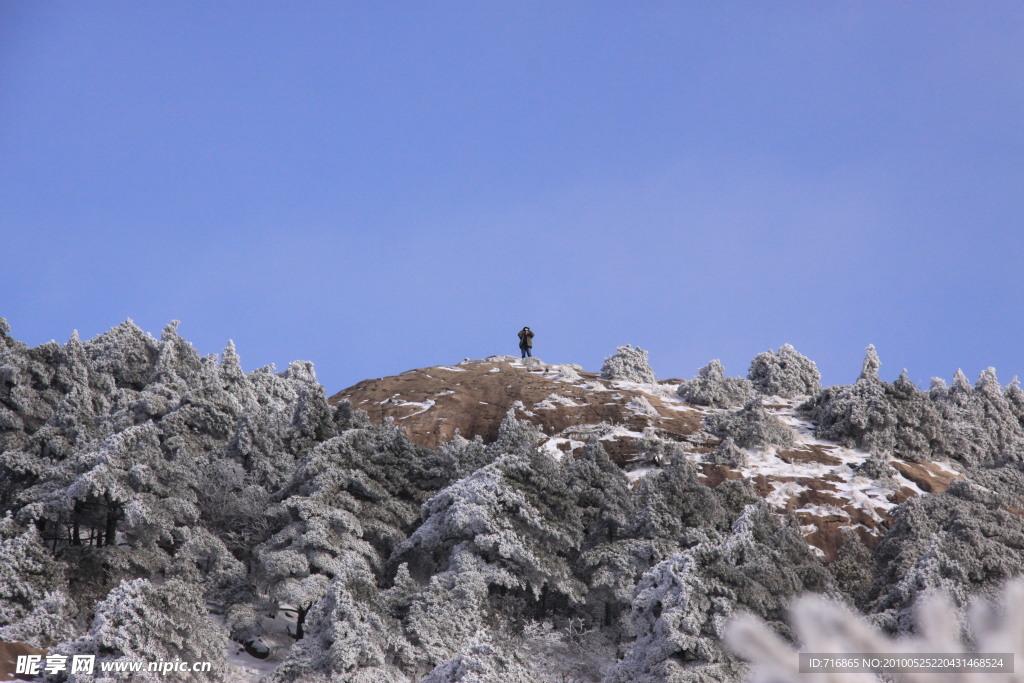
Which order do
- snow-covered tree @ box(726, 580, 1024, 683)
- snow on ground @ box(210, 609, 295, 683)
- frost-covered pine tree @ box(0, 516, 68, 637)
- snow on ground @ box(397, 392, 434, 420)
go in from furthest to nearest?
snow on ground @ box(397, 392, 434, 420), snow on ground @ box(210, 609, 295, 683), frost-covered pine tree @ box(0, 516, 68, 637), snow-covered tree @ box(726, 580, 1024, 683)

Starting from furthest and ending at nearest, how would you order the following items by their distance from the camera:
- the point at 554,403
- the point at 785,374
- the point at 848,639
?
the point at 785,374, the point at 554,403, the point at 848,639

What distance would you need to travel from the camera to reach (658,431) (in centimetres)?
5641

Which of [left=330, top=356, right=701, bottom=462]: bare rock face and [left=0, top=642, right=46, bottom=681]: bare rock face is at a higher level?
[left=330, top=356, right=701, bottom=462]: bare rock face

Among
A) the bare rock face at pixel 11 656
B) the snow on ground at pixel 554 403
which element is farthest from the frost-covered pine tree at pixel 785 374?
the bare rock face at pixel 11 656

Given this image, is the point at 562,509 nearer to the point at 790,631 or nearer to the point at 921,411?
the point at 790,631

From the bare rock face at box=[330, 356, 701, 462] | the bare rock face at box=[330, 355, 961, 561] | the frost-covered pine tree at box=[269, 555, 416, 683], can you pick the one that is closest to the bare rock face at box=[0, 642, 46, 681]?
the frost-covered pine tree at box=[269, 555, 416, 683]

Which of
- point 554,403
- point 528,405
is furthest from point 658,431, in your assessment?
point 528,405

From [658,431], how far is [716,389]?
37.6 feet

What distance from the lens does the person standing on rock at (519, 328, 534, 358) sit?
78188 millimetres

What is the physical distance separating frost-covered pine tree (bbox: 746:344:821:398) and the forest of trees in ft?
68.8

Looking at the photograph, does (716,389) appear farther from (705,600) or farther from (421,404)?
(705,600)

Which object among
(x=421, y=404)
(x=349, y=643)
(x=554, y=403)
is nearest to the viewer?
(x=349, y=643)

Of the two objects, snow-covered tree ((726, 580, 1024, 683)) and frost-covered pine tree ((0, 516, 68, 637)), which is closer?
snow-covered tree ((726, 580, 1024, 683))

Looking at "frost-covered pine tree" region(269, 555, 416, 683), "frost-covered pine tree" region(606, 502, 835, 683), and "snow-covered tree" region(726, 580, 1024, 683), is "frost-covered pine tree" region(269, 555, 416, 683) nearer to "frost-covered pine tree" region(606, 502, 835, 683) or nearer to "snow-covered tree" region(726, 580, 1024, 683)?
"frost-covered pine tree" region(606, 502, 835, 683)
